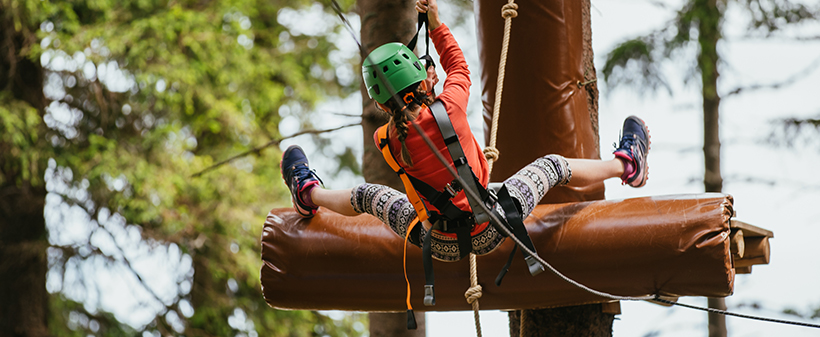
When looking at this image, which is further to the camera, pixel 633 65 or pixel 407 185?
pixel 633 65

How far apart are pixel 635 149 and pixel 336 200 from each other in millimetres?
1350

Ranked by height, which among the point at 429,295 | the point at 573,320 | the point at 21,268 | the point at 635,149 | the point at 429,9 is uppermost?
the point at 429,9

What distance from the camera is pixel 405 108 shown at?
2.15m

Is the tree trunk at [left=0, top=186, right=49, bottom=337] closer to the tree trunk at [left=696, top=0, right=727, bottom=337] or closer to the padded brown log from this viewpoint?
the padded brown log

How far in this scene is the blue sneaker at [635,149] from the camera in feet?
9.29

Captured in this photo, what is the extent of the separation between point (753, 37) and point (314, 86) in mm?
5822

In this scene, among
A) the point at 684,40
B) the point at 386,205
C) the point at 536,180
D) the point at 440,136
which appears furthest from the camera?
the point at 684,40

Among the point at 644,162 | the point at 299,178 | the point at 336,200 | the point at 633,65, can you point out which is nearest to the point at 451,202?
the point at 336,200

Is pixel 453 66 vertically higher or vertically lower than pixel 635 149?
higher

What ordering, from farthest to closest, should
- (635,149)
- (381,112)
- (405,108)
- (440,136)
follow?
(381,112) → (635,149) → (440,136) → (405,108)

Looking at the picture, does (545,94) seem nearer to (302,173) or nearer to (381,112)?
(381,112)

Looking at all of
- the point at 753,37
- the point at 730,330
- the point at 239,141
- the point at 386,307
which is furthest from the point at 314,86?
the point at 386,307

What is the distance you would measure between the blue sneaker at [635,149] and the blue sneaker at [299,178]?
4.54 ft

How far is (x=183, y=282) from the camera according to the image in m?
7.92
